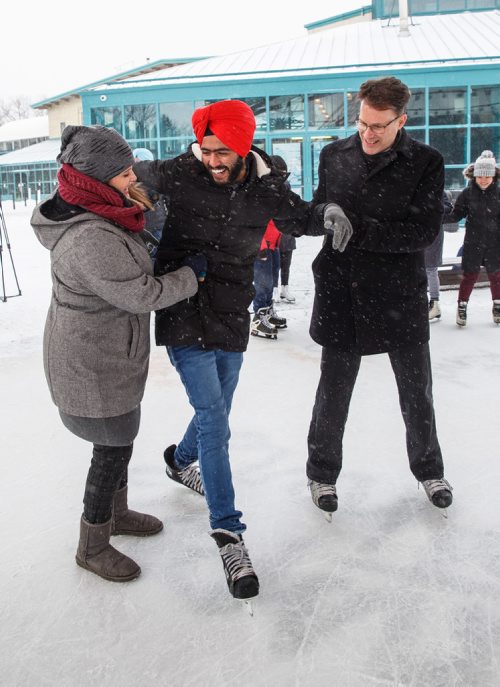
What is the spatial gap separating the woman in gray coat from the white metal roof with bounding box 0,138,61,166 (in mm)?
36274

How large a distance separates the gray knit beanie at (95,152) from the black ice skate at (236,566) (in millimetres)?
1284

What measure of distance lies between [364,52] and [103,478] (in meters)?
17.9

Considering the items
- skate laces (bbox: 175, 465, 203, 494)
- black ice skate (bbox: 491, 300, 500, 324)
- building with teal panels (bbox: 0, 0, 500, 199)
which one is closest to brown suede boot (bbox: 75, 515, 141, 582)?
skate laces (bbox: 175, 465, 203, 494)

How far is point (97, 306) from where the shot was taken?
6.75ft

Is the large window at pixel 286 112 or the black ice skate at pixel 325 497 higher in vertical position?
the large window at pixel 286 112

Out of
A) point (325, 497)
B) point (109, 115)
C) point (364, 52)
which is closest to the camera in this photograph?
point (325, 497)

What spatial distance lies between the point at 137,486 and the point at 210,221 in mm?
1434

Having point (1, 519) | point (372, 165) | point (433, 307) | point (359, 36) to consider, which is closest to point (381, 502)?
point (372, 165)

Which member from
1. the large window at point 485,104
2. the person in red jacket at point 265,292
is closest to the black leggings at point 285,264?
the person in red jacket at point 265,292

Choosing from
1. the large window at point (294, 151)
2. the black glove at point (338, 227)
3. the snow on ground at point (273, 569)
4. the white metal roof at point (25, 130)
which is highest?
the white metal roof at point (25, 130)

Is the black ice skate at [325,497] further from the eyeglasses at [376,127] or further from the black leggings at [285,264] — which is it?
the black leggings at [285,264]

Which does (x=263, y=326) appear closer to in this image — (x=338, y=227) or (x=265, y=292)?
(x=265, y=292)

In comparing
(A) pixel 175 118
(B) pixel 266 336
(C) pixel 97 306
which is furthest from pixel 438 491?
(A) pixel 175 118

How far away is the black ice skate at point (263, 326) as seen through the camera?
19.2ft
